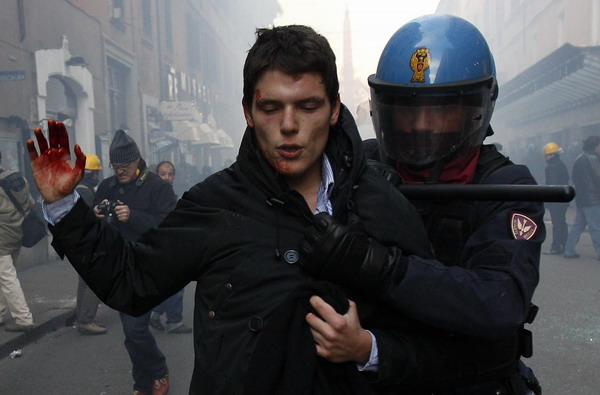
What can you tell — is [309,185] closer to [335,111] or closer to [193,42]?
[335,111]

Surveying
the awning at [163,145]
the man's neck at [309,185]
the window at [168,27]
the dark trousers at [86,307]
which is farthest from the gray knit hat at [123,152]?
the window at [168,27]

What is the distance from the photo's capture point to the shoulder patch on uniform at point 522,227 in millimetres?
1551

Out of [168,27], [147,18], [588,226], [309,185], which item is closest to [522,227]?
[309,185]

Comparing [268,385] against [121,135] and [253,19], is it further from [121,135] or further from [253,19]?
[253,19]

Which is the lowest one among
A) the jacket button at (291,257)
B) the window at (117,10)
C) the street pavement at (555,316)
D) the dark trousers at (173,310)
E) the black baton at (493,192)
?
the street pavement at (555,316)

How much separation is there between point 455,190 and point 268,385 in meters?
0.68

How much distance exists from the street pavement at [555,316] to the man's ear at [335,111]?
11.6 ft

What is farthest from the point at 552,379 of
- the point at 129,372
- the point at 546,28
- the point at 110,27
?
the point at 546,28

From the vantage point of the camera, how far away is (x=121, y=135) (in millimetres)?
5363

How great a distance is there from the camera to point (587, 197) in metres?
9.80

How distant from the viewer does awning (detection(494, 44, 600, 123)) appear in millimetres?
16234

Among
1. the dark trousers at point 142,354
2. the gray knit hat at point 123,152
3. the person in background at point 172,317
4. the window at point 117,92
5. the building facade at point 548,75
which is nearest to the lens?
the dark trousers at point 142,354

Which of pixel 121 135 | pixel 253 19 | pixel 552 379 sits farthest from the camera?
pixel 253 19

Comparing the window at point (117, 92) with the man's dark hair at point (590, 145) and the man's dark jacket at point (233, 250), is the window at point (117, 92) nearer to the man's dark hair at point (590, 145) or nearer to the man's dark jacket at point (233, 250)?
the man's dark hair at point (590, 145)
